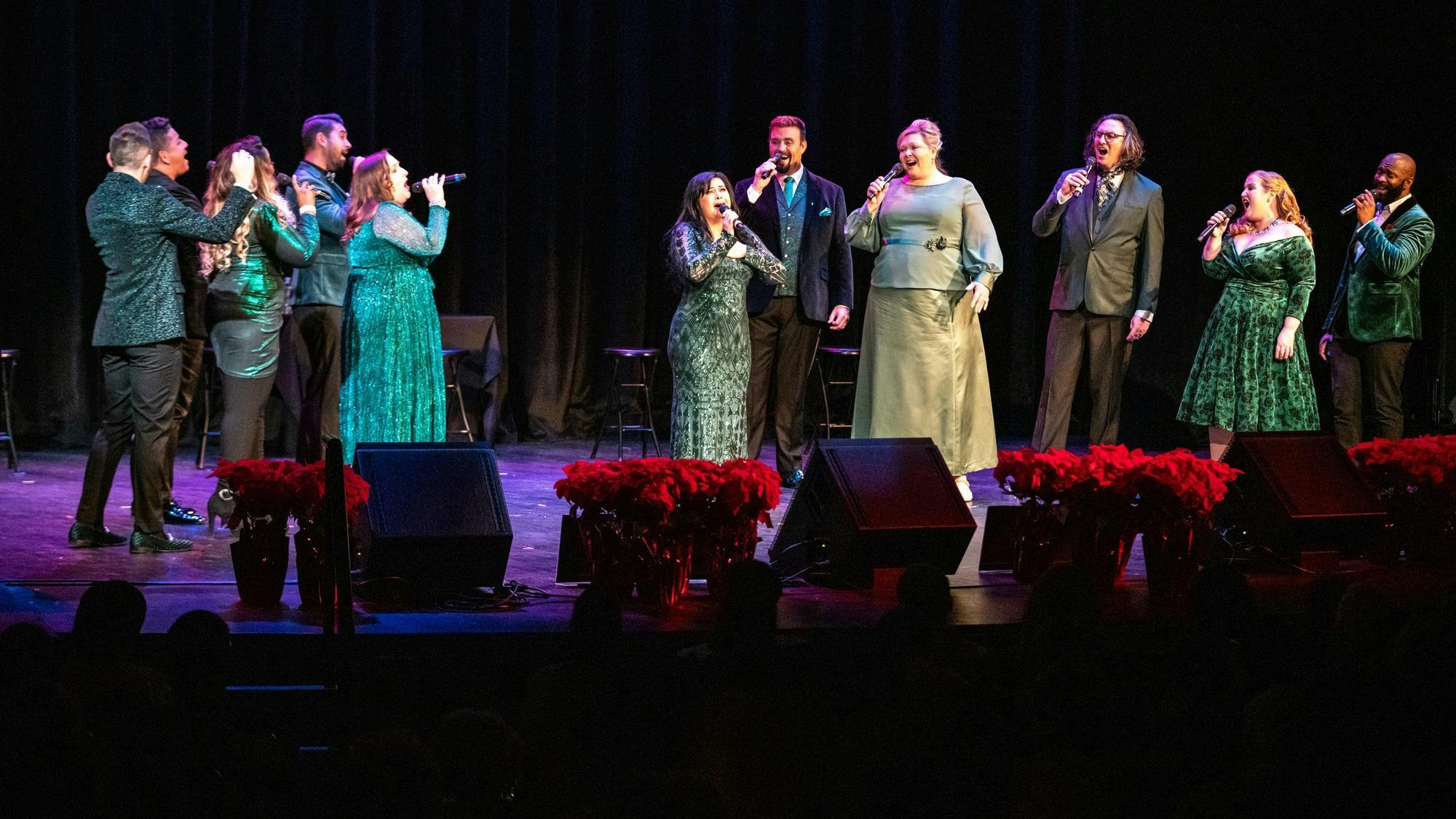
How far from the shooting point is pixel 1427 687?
96.4 inches

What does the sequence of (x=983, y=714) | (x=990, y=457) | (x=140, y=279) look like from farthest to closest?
(x=990, y=457)
(x=140, y=279)
(x=983, y=714)

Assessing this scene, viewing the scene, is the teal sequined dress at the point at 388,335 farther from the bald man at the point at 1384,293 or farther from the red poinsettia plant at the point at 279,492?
the bald man at the point at 1384,293

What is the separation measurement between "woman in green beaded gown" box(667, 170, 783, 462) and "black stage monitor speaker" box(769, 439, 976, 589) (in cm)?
120

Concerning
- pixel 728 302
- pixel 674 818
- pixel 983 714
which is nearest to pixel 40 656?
pixel 674 818

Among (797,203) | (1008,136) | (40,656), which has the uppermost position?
(1008,136)

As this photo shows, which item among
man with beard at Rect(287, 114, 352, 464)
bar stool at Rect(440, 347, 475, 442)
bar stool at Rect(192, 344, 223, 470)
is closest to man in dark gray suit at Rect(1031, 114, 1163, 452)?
man with beard at Rect(287, 114, 352, 464)

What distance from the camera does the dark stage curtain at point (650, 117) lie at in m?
8.66

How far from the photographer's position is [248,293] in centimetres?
577

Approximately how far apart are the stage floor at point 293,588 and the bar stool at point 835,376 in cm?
221

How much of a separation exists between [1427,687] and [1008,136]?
303 inches

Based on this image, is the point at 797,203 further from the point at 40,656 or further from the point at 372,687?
the point at 40,656

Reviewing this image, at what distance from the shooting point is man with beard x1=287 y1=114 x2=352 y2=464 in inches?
263

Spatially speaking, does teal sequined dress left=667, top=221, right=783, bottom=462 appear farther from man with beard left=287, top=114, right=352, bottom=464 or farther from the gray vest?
man with beard left=287, top=114, right=352, bottom=464

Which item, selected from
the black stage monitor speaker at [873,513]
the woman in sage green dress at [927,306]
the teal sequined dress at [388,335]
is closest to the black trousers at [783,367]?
the woman in sage green dress at [927,306]
